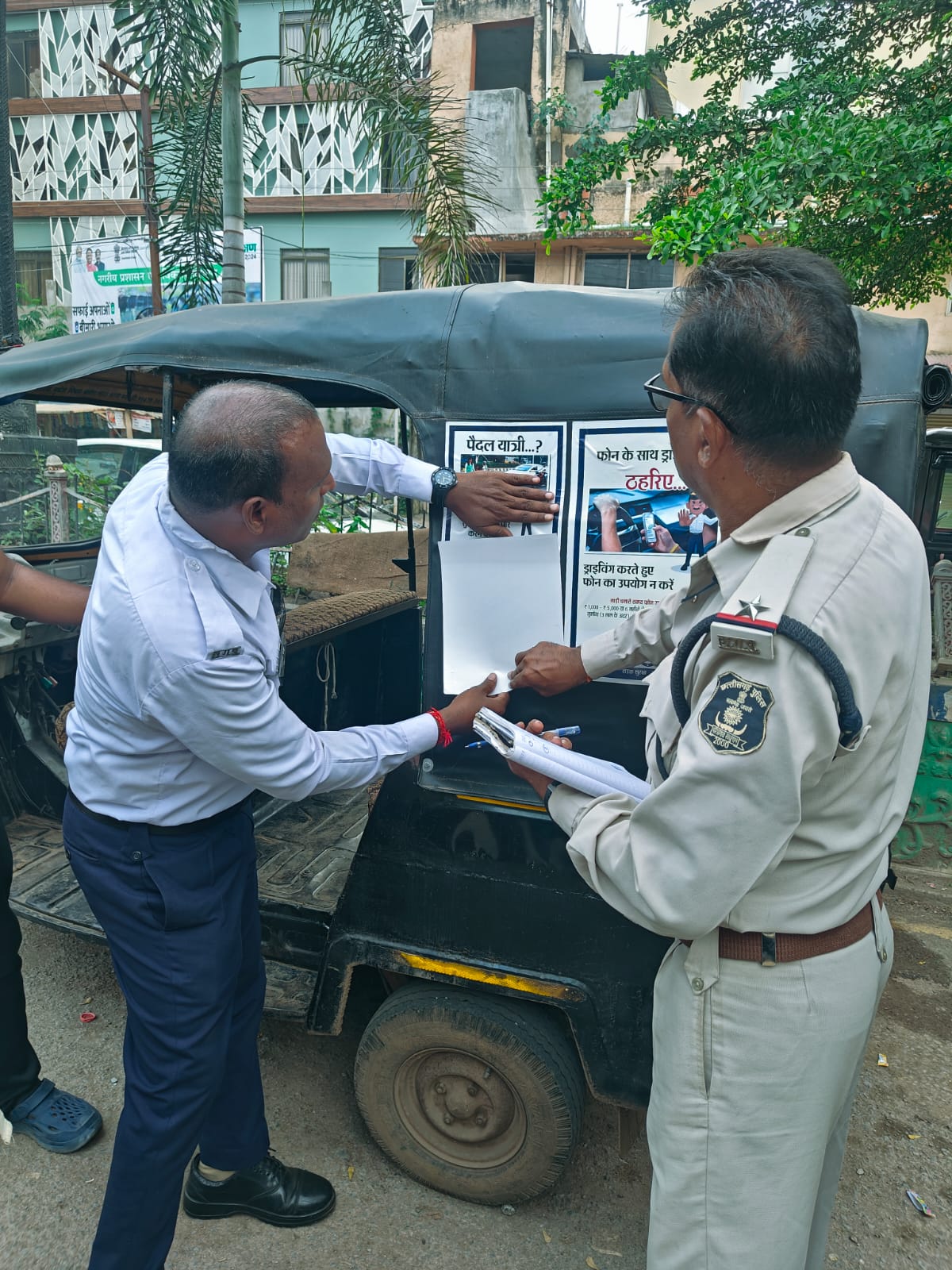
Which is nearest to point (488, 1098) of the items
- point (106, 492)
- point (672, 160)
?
point (106, 492)

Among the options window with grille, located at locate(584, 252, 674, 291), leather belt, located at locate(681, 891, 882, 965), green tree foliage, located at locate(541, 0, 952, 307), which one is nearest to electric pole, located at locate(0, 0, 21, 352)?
green tree foliage, located at locate(541, 0, 952, 307)

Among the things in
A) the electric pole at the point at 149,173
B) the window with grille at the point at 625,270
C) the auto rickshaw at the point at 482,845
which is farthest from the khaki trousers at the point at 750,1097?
the window with grille at the point at 625,270

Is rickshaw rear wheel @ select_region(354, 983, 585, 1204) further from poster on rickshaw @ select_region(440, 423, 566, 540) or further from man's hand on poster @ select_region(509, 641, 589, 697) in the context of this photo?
poster on rickshaw @ select_region(440, 423, 566, 540)

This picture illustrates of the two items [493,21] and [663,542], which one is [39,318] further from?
[663,542]

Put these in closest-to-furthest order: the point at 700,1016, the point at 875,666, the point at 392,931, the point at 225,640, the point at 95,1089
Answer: the point at 875,666 → the point at 700,1016 → the point at 225,640 → the point at 392,931 → the point at 95,1089

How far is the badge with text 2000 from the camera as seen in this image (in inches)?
45.4

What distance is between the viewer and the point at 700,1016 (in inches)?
54.2

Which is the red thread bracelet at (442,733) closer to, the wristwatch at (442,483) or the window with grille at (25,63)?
the wristwatch at (442,483)

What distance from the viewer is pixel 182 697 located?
1685 mm

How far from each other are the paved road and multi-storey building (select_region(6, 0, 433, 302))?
16.2 meters

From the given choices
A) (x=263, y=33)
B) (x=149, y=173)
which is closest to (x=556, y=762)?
(x=149, y=173)

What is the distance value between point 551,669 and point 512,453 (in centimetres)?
51

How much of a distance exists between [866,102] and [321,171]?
1423cm

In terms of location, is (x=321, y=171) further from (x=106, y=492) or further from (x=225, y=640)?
(x=225, y=640)
